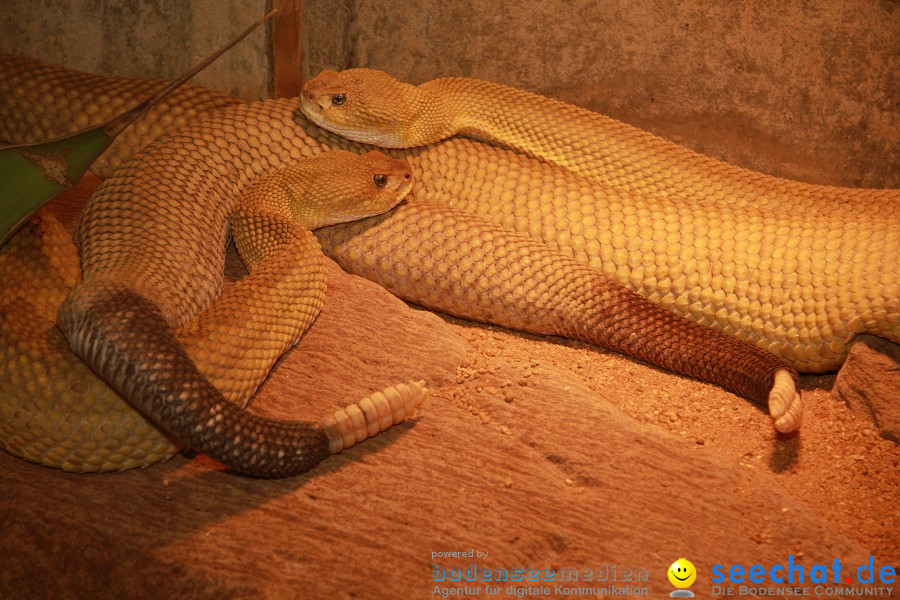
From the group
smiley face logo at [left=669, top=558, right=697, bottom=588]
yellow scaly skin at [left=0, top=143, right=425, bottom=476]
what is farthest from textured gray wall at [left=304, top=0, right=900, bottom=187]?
smiley face logo at [left=669, top=558, right=697, bottom=588]

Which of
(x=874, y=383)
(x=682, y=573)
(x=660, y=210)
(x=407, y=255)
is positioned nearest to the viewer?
(x=682, y=573)

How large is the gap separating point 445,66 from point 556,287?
71.9 inches

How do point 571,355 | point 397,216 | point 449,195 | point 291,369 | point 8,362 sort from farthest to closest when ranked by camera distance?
point 449,195, point 397,216, point 571,355, point 291,369, point 8,362

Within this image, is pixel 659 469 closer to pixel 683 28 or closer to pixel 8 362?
pixel 8 362

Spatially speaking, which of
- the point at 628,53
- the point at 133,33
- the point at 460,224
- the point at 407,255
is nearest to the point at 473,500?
the point at 407,255

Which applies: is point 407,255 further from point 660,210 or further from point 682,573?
point 682,573

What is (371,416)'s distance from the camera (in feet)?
7.79

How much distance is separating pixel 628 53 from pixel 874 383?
7.28 feet

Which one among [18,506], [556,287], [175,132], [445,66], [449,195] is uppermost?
[445,66]

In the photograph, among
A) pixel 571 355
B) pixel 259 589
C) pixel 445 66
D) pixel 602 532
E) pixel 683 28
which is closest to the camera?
pixel 259 589

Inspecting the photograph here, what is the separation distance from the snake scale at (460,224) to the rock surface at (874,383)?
0.57 ft

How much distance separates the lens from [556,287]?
10.6ft

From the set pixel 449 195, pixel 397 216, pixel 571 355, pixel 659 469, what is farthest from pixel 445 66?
pixel 659 469

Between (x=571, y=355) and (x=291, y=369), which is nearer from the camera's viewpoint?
(x=291, y=369)
